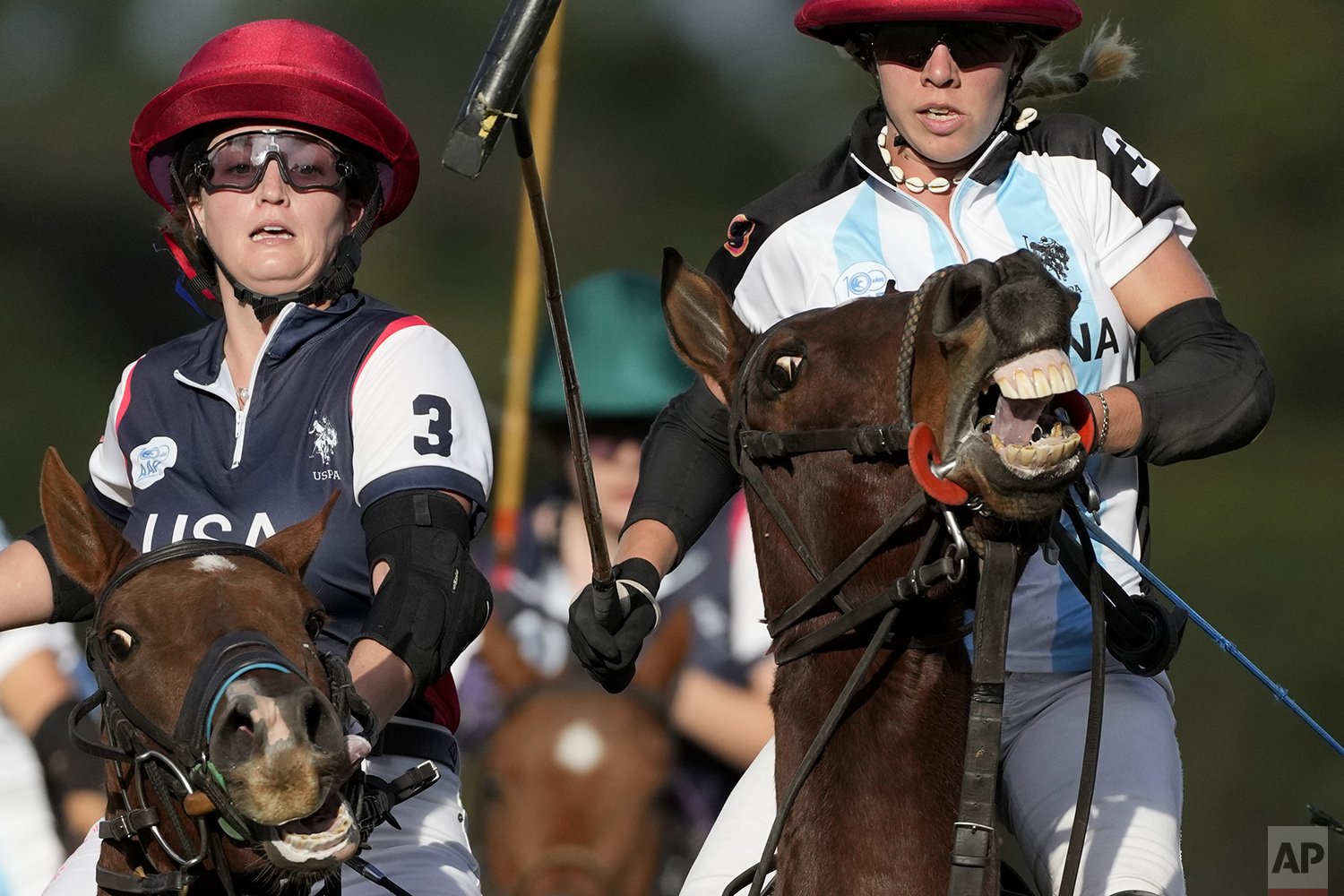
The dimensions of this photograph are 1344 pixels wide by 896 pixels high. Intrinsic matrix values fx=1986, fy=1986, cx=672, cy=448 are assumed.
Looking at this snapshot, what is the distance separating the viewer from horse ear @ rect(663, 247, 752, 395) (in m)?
3.75

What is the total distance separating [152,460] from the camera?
4203mm

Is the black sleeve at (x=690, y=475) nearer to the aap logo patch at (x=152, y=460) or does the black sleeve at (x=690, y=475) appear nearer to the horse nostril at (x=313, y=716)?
the aap logo patch at (x=152, y=460)

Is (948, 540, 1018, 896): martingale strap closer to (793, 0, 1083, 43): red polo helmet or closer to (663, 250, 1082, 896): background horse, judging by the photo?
(663, 250, 1082, 896): background horse

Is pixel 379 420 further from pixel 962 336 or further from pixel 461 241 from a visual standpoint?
pixel 461 241

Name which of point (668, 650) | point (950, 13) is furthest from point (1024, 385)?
point (668, 650)

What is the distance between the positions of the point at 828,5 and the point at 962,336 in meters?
1.53

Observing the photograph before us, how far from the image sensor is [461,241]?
1417cm

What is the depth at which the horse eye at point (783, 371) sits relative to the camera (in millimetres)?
3484

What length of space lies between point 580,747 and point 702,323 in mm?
3706

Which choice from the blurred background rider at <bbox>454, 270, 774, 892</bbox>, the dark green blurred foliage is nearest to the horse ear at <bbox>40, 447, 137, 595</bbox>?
the blurred background rider at <bbox>454, 270, 774, 892</bbox>

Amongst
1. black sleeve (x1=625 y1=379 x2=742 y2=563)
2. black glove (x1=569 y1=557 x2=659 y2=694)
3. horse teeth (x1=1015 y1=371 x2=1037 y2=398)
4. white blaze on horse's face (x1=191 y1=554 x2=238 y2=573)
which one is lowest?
black glove (x1=569 y1=557 x2=659 y2=694)

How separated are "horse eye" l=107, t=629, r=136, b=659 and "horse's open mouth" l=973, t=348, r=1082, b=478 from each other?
1386mm

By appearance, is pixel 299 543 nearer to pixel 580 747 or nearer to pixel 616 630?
pixel 616 630

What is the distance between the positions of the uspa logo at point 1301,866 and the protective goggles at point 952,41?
6.60 ft
